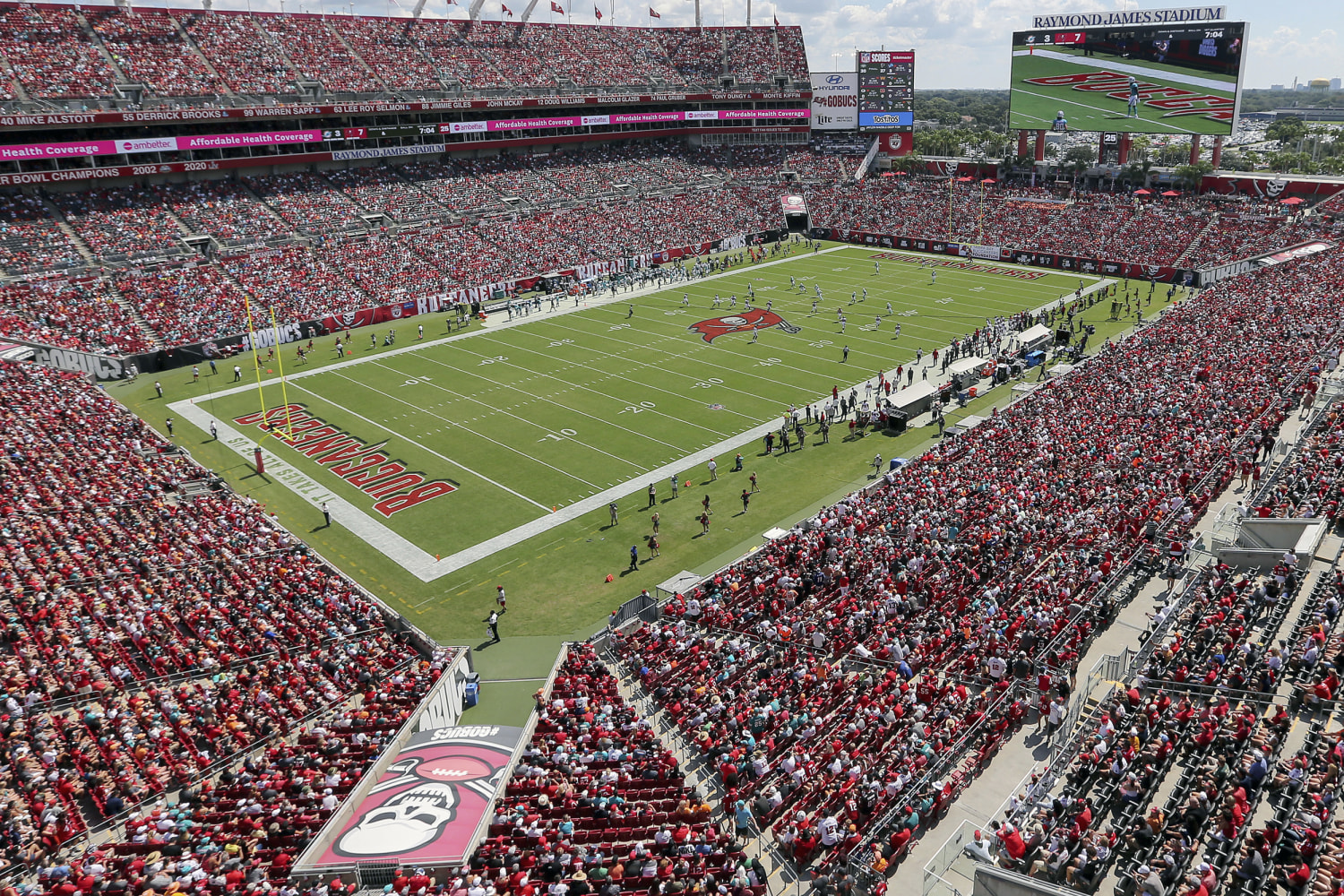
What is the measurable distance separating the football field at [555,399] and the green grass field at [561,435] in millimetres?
123

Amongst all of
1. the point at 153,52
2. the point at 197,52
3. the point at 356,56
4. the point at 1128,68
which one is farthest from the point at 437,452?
the point at 1128,68

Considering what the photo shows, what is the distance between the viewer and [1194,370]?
109 ft

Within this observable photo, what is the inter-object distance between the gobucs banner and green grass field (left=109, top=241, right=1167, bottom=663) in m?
5.36

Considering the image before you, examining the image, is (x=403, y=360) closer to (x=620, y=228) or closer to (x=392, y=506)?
(x=392, y=506)

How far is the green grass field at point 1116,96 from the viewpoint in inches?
2405

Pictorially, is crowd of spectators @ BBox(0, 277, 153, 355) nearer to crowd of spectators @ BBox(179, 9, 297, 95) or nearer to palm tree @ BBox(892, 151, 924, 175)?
crowd of spectators @ BBox(179, 9, 297, 95)

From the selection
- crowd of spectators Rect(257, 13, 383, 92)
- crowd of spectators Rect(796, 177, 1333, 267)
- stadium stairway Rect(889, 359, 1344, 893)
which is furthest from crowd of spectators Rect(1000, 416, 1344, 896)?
crowd of spectators Rect(257, 13, 383, 92)

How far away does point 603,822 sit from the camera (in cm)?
1404

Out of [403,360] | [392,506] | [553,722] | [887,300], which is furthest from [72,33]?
[553,722]

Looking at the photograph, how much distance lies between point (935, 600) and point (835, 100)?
78.2 m

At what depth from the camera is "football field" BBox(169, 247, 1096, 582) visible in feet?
97.1

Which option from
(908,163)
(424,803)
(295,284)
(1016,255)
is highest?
(908,163)

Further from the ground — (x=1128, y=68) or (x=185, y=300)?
(x=1128, y=68)

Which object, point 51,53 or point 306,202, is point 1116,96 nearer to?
point 306,202
